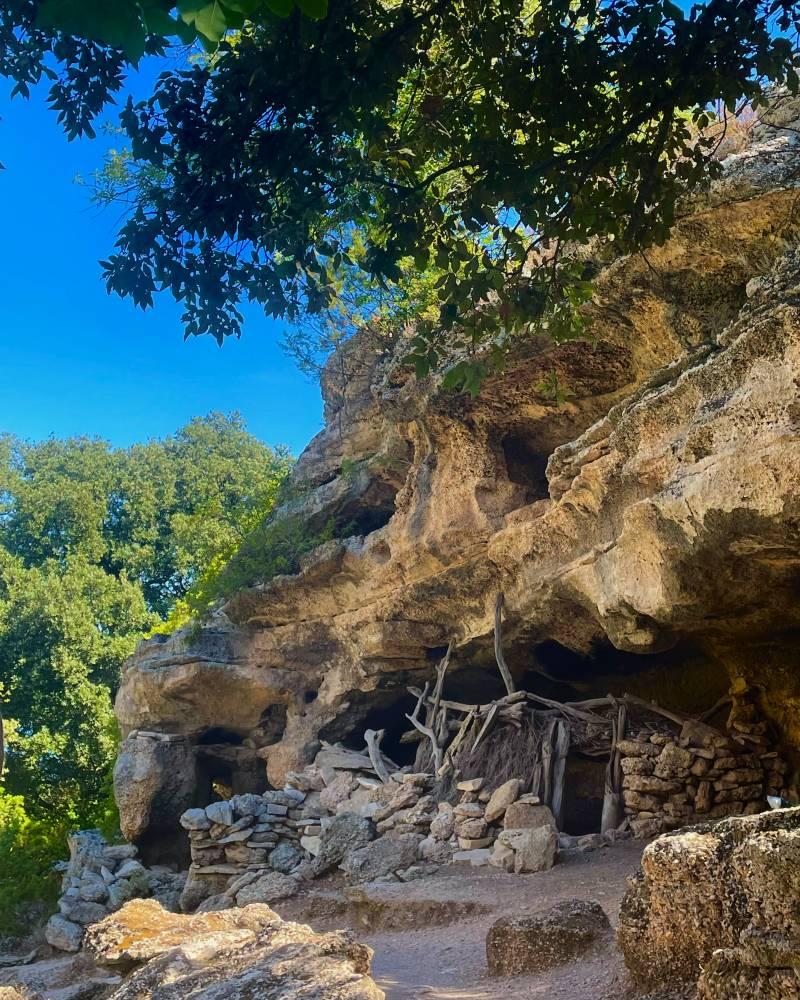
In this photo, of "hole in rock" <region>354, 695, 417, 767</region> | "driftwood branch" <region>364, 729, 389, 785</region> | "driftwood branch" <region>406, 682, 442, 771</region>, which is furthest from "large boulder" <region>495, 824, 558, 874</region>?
"hole in rock" <region>354, 695, 417, 767</region>

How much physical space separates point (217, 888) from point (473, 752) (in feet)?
11.5

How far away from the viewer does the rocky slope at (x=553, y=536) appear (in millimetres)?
7199

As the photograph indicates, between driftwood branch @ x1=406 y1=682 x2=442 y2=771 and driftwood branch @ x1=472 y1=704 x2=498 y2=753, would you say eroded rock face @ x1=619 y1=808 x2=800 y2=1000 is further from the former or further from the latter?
driftwood branch @ x1=406 y1=682 x2=442 y2=771

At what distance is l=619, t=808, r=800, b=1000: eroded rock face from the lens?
2834mm

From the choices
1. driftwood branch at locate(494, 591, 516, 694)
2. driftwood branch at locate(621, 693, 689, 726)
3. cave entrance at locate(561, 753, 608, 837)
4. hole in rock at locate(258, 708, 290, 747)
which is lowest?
A: cave entrance at locate(561, 753, 608, 837)

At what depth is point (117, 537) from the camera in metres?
28.1

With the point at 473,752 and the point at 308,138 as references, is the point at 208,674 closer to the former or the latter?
the point at 473,752

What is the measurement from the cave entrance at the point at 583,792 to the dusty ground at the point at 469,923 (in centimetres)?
151

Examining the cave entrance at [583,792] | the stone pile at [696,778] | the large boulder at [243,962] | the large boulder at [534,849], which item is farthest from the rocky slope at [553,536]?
the large boulder at [243,962]

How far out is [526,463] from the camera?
1146 cm

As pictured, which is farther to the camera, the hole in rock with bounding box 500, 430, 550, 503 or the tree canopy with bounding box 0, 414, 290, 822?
the tree canopy with bounding box 0, 414, 290, 822

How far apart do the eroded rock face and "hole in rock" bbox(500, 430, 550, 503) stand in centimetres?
729

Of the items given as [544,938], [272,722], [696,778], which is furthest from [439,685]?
[544,938]

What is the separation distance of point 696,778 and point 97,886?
809 cm
